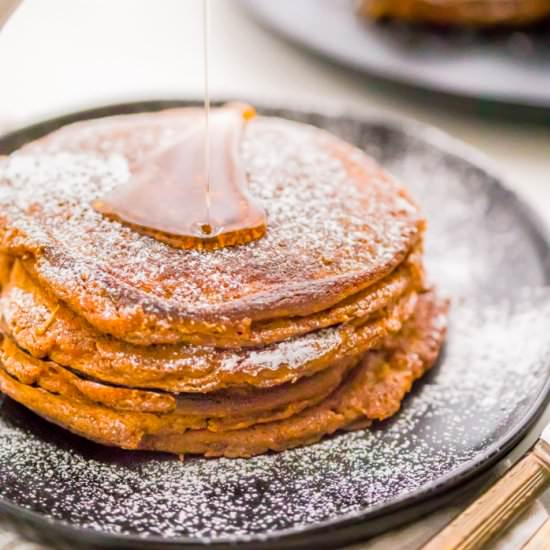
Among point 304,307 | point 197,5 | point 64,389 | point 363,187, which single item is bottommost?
point 64,389

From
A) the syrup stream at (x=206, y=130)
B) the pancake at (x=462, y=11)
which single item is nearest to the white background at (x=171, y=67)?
the pancake at (x=462, y=11)

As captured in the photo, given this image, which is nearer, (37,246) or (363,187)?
(37,246)

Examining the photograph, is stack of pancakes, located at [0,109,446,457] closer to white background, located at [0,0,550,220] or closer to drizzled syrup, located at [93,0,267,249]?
drizzled syrup, located at [93,0,267,249]

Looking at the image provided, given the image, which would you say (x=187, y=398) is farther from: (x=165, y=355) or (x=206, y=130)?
(x=206, y=130)

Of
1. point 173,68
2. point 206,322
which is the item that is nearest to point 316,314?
point 206,322

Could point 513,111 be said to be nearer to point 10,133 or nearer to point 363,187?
point 363,187

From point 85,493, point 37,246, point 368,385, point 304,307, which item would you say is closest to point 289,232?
point 304,307
